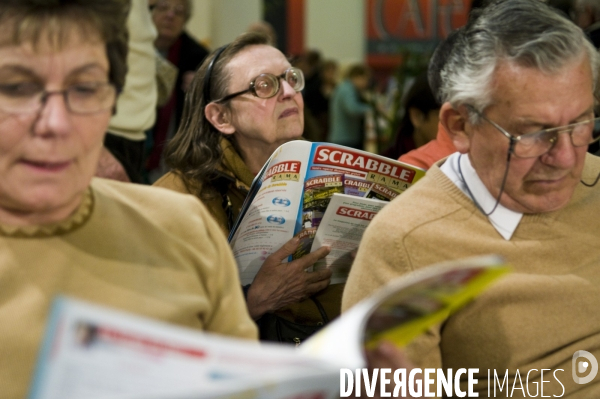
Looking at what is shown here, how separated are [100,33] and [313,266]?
1114 mm

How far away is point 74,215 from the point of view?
1.30 metres

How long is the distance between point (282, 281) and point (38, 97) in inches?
42.0

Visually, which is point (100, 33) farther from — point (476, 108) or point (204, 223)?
point (476, 108)

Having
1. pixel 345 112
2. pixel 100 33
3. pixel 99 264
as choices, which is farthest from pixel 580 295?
pixel 345 112

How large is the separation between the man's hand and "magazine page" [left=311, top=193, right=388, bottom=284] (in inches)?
29.0

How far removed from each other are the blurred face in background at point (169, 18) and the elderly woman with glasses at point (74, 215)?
8.86 feet

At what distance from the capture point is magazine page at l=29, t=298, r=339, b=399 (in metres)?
0.81

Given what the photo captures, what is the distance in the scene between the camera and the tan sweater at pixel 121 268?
120cm

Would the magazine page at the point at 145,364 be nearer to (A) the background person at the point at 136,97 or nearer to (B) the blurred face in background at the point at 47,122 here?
(B) the blurred face in background at the point at 47,122

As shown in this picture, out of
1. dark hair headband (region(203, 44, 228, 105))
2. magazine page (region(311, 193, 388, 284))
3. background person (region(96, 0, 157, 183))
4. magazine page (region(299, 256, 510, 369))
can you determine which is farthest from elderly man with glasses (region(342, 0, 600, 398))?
background person (region(96, 0, 157, 183))

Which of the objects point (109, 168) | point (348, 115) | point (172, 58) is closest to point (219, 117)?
point (109, 168)

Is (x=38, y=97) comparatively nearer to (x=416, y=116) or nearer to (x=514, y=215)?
(x=514, y=215)

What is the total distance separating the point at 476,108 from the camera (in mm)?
1676

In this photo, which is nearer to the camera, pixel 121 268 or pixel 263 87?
pixel 121 268
